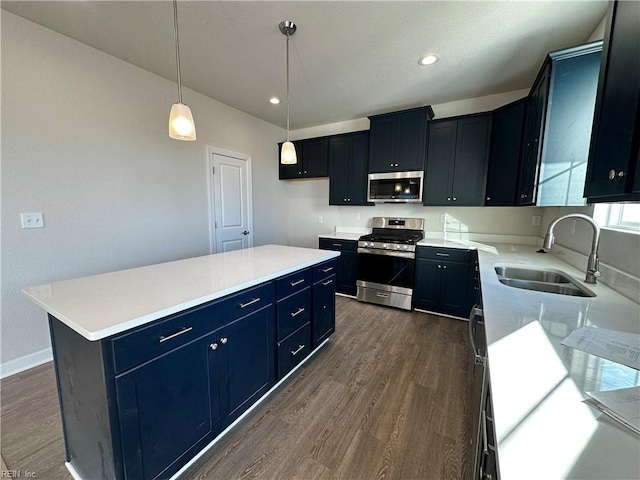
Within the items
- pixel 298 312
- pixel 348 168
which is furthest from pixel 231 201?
pixel 298 312

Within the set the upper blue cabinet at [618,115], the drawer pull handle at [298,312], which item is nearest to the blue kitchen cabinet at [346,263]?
the drawer pull handle at [298,312]

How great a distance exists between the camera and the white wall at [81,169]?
2078 mm

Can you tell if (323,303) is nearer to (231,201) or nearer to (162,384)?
(162,384)

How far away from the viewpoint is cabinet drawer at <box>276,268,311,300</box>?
1.81 meters

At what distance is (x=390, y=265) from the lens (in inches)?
136

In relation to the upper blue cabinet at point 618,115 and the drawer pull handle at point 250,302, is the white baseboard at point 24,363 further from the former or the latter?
the upper blue cabinet at point 618,115

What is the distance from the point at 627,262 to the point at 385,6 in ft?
7.31

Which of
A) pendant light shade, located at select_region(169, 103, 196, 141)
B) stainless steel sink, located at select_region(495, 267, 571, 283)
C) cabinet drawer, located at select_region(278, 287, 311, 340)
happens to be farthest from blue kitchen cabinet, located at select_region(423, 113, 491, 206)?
pendant light shade, located at select_region(169, 103, 196, 141)

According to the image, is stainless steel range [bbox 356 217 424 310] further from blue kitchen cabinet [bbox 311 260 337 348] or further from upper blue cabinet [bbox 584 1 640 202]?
upper blue cabinet [bbox 584 1 640 202]

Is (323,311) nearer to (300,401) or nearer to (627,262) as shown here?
(300,401)

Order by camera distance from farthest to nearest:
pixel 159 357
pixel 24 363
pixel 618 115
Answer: pixel 24 363, pixel 159 357, pixel 618 115

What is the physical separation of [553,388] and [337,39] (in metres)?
2.65

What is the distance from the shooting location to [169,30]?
215 cm

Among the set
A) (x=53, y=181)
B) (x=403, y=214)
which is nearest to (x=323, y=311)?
(x=403, y=214)
